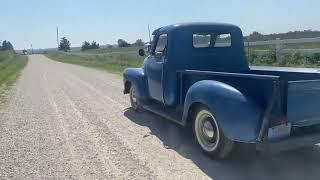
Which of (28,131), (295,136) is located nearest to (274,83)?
(295,136)

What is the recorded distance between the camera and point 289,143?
4551mm

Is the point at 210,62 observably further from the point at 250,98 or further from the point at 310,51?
the point at 310,51

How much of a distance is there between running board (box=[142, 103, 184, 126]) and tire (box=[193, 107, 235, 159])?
49 centimetres

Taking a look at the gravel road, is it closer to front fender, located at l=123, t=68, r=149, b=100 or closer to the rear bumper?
the rear bumper

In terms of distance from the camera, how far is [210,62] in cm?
701

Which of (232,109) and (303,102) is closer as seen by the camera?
(303,102)

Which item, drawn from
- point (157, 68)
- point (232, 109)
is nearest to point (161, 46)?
point (157, 68)

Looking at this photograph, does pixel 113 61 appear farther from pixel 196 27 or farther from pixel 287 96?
pixel 287 96

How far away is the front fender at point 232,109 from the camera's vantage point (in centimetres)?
454

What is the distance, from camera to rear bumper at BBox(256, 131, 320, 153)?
4488mm

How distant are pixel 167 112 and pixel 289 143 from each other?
2.74m

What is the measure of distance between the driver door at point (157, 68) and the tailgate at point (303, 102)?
110 inches

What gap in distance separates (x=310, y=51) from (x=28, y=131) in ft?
36.9

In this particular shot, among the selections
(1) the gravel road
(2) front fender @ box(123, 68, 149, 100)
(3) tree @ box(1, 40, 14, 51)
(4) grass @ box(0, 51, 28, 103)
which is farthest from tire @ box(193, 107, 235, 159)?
(3) tree @ box(1, 40, 14, 51)
